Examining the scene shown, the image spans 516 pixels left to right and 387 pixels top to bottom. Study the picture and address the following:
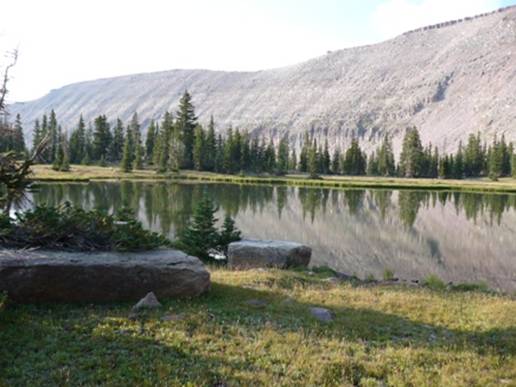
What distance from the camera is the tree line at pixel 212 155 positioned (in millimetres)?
117375

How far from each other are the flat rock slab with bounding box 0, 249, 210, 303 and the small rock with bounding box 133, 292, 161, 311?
0.69 m

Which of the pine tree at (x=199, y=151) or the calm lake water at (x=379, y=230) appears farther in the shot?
the pine tree at (x=199, y=151)

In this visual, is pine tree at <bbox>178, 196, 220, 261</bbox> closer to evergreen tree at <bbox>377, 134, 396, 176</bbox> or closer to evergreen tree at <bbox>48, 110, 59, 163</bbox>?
evergreen tree at <bbox>48, 110, 59, 163</bbox>

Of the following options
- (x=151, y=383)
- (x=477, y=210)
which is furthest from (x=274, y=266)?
(x=477, y=210)

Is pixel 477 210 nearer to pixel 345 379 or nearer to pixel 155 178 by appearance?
pixel 345 379

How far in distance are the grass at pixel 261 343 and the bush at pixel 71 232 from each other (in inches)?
83.9

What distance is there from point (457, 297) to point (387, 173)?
447 ft

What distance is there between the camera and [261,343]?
364 inches

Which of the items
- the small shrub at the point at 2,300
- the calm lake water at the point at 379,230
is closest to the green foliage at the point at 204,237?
the calm lake water at the point at 379,230

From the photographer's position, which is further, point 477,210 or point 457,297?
point 477,210

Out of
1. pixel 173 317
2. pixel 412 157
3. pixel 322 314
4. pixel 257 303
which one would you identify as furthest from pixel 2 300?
pixel 412 157

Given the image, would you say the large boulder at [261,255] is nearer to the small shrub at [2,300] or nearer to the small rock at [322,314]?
the small rock at [322,314]

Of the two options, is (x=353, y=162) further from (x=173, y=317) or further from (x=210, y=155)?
(x=173, y=317)

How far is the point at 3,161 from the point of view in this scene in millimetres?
11328
